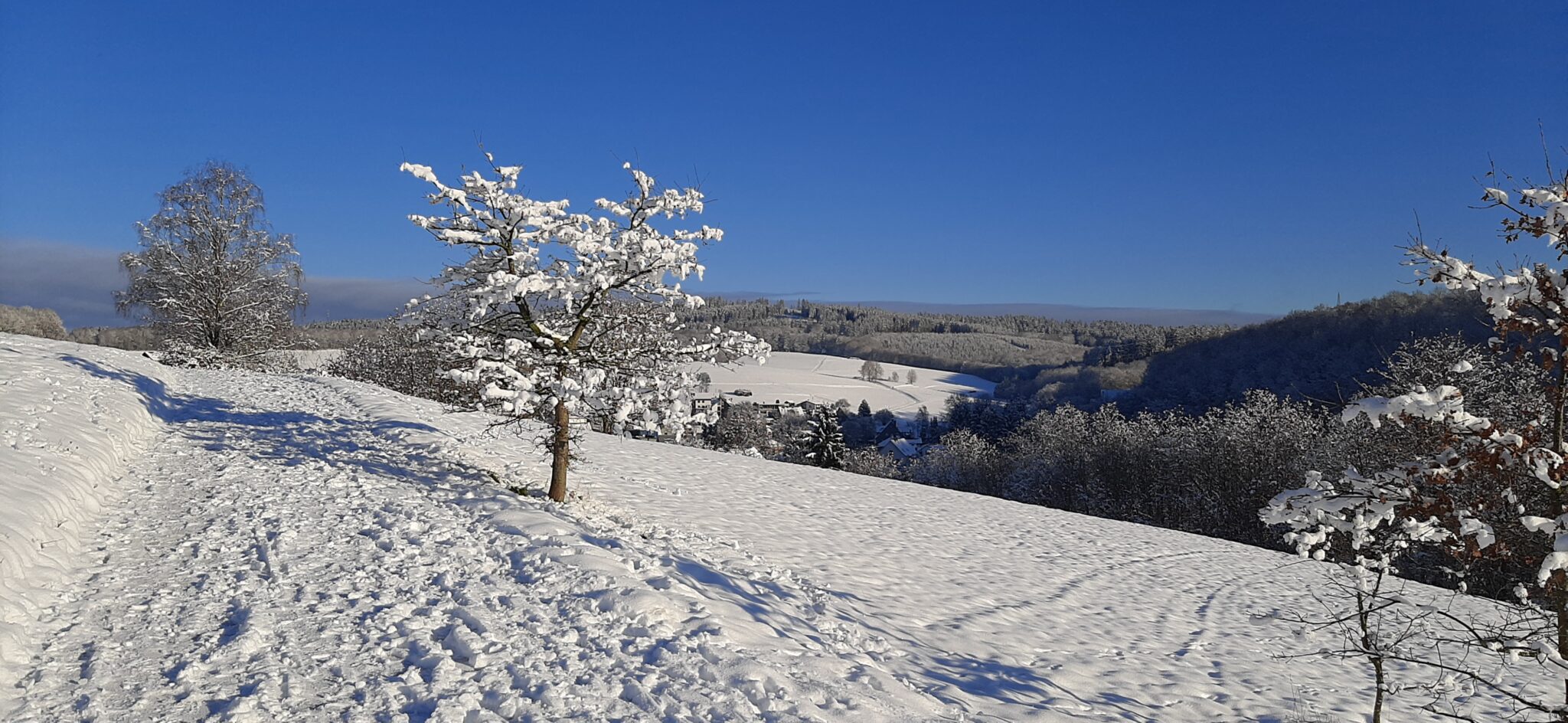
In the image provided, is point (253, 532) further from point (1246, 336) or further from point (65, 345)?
point (1246, 336)

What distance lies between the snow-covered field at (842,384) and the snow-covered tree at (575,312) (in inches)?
2648

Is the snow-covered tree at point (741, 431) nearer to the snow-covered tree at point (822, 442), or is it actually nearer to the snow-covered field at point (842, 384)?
the snow-covered tree at point (822, 442)

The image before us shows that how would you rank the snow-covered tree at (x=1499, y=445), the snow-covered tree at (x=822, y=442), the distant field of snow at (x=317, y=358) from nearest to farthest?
the snow-covered tree at (x=1499, y=445) → the distant field of snow at (x=317, y=358) → the snow-covered tree at (x=822, y=442)

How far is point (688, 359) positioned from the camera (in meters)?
10.7

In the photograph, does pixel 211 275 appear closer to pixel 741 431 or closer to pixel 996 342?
pixel 741 431

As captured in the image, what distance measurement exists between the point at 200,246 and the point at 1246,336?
224 ft

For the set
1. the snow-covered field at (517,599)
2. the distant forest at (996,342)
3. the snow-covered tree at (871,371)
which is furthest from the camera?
the snow-covered tree at (871,371)

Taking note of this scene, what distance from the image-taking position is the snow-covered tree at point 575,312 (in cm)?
942

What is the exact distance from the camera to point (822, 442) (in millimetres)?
46750

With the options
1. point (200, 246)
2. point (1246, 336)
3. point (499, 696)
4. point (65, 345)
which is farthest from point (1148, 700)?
point (1246, 336)

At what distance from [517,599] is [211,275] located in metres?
26.5

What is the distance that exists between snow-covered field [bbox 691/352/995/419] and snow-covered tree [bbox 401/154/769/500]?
67.3 metres

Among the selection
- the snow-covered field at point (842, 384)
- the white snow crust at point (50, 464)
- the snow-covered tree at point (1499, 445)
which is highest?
the snow-covered tree at point (1499, 445)

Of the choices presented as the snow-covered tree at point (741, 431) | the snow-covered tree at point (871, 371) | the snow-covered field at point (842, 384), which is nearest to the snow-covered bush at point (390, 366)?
the snow-covered tree at point (741, 431)
